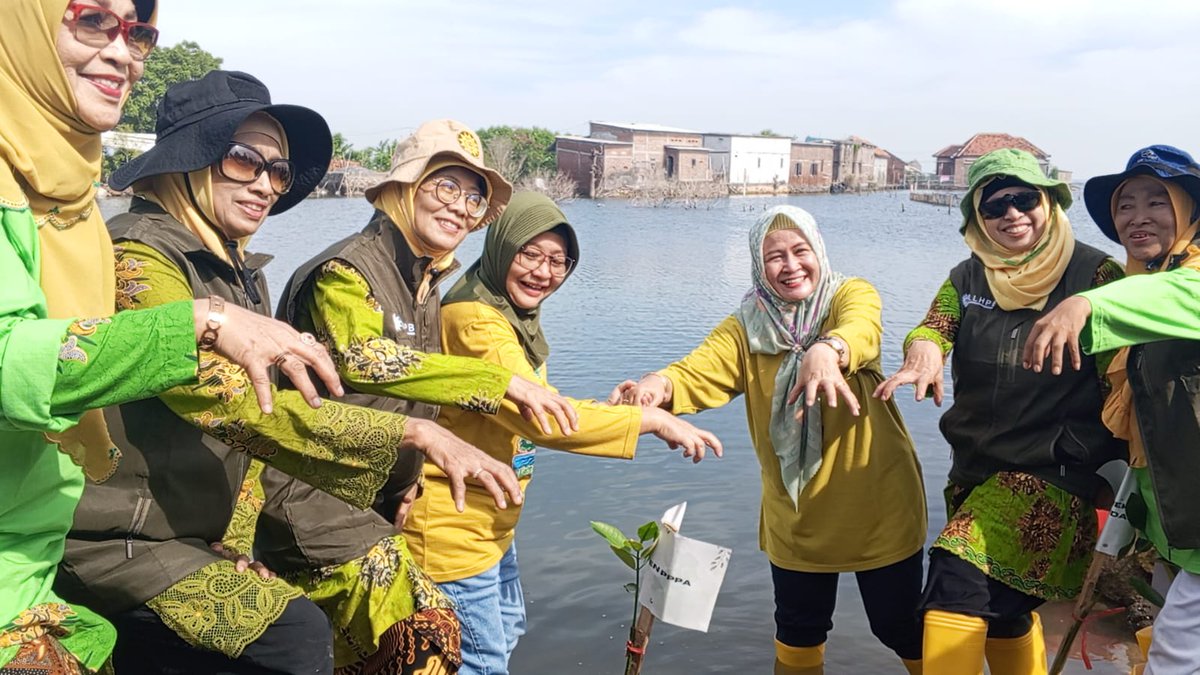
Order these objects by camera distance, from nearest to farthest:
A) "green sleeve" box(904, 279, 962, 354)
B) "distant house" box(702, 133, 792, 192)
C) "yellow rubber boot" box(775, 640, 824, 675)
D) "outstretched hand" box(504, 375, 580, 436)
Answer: "outstretched hand" box(504, 375, 580, 436), "green sleeve" box(904, 279, 962, 354), "yellow rubber boot" box(775, 640, 824, 675), "distant house" box(702, 133, 792, 192)

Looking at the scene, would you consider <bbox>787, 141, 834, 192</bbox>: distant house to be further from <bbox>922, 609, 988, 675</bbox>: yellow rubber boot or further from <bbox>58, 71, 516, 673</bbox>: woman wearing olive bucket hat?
<bbox>58, 71, 516, 673</bbox>: woman wearing olive bucket hat

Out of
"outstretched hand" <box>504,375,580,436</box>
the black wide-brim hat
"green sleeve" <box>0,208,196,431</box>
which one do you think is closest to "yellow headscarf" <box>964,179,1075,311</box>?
"outstretched hand" <box>504,375,580,436</box>

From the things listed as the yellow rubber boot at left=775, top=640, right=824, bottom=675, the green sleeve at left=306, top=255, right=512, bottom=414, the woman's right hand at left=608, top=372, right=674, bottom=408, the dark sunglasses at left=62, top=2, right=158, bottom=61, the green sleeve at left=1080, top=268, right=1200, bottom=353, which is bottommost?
the yellow rubber boot at left=775, top=640, right=824, bottom=675

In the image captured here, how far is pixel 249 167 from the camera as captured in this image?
2879mm

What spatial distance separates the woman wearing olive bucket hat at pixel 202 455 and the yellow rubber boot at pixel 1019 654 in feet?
7.51

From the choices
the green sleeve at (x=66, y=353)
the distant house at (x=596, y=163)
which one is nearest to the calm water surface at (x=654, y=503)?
the green sleeve at (x=66, y=353)

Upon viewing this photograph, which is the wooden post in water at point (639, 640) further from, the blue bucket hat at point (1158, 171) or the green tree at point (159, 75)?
the green tree at point (159, 75)

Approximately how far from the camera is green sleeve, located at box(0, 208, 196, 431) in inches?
68.5

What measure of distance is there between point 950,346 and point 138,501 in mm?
2873

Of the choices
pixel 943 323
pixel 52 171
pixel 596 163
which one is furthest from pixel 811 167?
pixel 52 171

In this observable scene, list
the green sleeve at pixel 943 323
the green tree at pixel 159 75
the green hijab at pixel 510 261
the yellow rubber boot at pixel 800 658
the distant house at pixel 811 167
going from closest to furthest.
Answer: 1. the green hijab at pixel 510 261
2. the green sleeve at pixel 943 323
3. the yellow rubber boot at pixel 800 658
4. the green tree at pixel 159 75
5. the distant house at pixel 811 167

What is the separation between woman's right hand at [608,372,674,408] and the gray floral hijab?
0.39 metres

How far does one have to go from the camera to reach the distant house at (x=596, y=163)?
7175 centimetres

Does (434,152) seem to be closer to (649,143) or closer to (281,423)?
(281,423)
